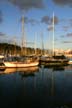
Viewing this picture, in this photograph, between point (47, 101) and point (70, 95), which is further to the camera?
point (70, 95)

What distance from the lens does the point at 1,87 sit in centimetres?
3419

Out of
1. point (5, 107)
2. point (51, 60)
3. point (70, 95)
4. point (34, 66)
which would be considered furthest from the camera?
point (51, 60)

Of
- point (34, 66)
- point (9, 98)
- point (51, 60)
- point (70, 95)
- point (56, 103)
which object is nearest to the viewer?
point (56, 103)

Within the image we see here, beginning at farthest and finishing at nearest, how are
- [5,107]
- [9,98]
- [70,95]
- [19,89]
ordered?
[19,89], [70,95], [9,98], [5,107]

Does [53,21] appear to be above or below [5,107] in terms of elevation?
above

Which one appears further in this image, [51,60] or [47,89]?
[51,60]

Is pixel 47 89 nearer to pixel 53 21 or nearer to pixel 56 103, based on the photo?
pixel 56 103

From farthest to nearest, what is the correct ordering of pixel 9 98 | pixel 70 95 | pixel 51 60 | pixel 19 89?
pixel 51 60, pixel 19 89, pixel 70 95, pixel 9 98

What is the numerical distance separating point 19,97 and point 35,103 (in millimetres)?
3283

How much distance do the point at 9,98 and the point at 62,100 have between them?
587 centimetres

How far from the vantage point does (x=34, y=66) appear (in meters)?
74.2

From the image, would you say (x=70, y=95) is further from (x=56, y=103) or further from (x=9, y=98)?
(x=9, y=98)

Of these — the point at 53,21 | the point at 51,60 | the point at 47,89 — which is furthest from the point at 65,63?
the point at 47,89

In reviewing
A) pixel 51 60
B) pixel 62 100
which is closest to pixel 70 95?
pixel 62 100
